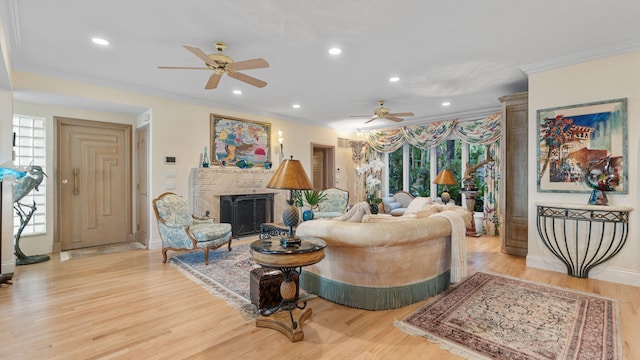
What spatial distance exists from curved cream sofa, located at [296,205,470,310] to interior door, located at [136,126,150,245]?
3.81 meters

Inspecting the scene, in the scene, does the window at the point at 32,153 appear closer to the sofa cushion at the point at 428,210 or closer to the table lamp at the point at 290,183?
the table lamp at the point at 290,183

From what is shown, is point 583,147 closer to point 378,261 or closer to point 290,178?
point 378,261

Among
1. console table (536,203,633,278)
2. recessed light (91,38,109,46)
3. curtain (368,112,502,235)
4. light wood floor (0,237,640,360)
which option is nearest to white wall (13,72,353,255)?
recessed light (91,38,109,46)

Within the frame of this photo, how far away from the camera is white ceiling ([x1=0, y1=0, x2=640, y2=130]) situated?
2.61m

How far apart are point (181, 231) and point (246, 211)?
194 centimetres

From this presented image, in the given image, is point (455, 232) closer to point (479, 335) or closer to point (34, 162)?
point (479, 335)

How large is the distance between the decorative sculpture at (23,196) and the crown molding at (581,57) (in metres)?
6.83

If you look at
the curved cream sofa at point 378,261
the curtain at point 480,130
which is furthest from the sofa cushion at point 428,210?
the curtain at point 480,130

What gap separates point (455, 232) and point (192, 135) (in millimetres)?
4681

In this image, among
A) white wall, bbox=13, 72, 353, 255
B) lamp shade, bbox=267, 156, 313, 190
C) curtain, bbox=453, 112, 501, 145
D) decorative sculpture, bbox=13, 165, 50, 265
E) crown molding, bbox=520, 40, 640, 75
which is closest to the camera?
lamp shade, bbox=267, 156, 313, 190

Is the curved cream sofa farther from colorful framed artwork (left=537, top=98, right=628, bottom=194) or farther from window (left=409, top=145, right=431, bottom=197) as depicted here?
window (left=409, top=145, right=431, bottom=197)

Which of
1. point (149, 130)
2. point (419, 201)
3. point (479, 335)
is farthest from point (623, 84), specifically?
point (149, 130)

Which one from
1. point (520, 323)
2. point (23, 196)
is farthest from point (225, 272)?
point (520, 323)

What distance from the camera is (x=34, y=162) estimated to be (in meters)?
4.67
